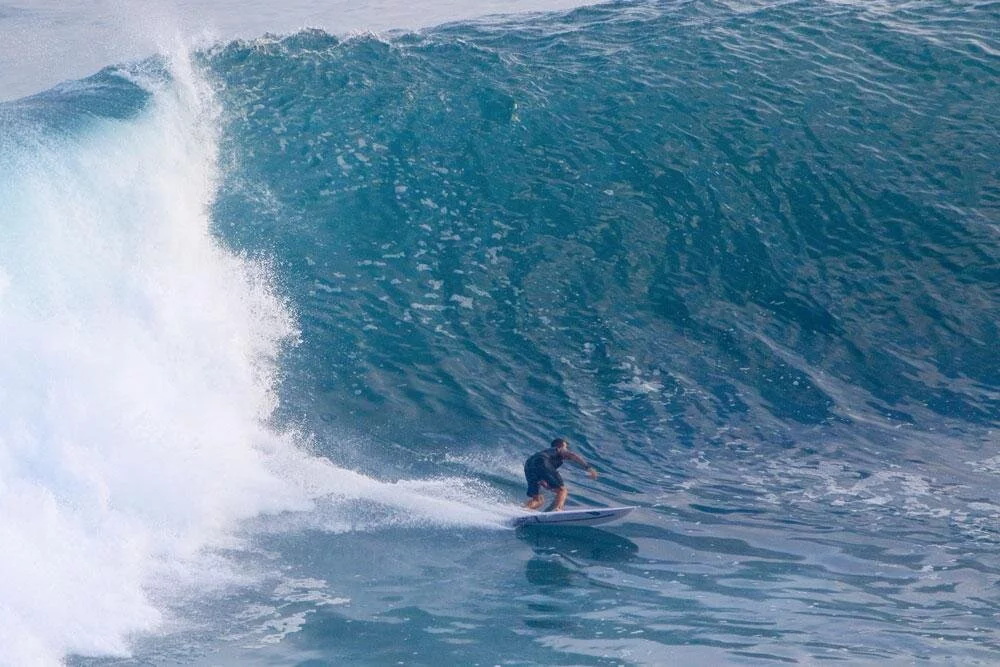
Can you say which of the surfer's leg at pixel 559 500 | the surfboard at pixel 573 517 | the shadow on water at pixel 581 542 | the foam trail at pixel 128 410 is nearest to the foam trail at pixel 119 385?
the foam trail at pixel 128 410

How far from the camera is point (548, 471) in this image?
13.6 meters

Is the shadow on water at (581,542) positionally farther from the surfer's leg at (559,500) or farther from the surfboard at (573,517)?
the surfer's leg at (559,500)

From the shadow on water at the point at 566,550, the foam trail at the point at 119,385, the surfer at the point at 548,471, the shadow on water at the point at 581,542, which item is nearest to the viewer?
the foam trail at the point at 119,385

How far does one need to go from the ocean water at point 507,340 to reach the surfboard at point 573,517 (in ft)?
0.64

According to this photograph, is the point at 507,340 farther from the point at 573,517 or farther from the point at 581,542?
the point at 581,542

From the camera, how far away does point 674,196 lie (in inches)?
783

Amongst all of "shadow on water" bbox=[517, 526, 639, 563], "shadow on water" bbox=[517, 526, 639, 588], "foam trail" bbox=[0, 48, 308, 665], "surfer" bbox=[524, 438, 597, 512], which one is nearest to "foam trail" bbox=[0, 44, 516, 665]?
"foam trail" bbox=[0, 48, 308, 665]

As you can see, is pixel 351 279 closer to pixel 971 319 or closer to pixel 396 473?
pixel 396 473

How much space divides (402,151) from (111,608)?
42.8 feet

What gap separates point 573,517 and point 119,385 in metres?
6.78

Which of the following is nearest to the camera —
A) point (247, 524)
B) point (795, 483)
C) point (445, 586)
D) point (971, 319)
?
point (445, 586)

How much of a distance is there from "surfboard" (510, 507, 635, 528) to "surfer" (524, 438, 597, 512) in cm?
40

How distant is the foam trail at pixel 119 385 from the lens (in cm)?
1112

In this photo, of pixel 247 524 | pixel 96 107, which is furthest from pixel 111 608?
pixel 96 107
